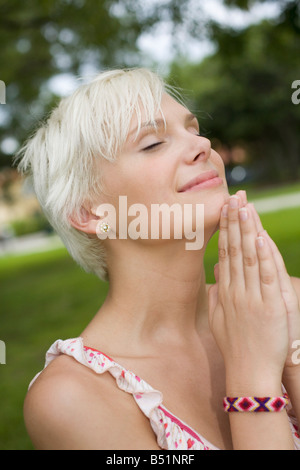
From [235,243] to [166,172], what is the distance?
40 centimetres

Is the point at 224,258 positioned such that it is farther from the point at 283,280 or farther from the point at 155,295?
the point at 155,295

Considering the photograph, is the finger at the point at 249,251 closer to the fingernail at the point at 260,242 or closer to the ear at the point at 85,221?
the fingernail at the point at 260,242

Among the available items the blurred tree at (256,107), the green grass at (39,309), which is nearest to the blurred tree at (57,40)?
the green grass at (39,309)

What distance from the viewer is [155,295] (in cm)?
241

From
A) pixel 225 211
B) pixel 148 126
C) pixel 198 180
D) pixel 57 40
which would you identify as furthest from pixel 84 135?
pixel 57 40

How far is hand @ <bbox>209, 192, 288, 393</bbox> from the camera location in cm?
191

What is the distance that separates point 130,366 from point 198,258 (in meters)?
0.54

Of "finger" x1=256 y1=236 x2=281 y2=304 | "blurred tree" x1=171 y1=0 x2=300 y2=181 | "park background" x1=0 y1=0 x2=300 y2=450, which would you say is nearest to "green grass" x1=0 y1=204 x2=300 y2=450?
"park background" x1=0 y1=0 x2=300 y2=450

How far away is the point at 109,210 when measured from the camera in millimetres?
2391

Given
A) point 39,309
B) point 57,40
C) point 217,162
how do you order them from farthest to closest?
point 57,40 → point 39,309 → point 217,162

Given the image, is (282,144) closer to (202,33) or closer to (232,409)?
(202,33)

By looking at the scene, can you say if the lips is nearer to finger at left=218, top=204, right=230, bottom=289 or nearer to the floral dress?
finger at left=218, top=204, right=230, bottom=289

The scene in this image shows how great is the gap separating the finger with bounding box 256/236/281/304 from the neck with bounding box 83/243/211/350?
439 mm

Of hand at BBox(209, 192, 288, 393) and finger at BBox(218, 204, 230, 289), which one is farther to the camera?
finger at BBox(218, 204, 230, 289)
